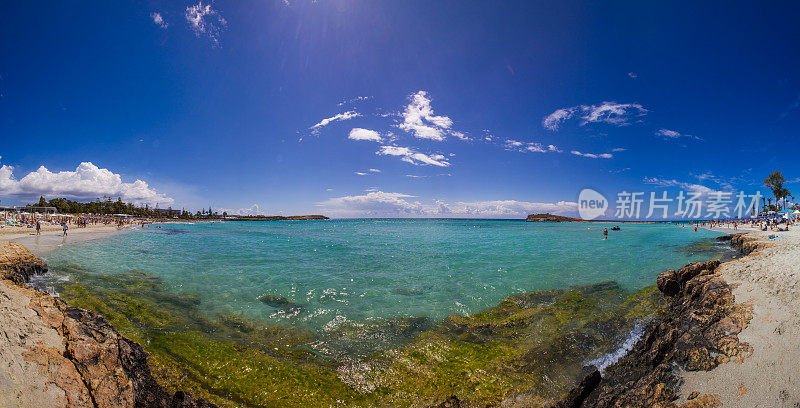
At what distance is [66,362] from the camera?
13.1 feet

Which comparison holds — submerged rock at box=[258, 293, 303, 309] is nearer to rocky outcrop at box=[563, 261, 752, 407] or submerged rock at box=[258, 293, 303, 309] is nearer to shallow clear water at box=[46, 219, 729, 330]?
shallow clear water at box=[46, 219, 729, 330]

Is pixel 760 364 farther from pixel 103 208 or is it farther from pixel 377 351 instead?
pixel 103 208

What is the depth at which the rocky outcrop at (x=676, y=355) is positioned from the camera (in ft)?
14.6

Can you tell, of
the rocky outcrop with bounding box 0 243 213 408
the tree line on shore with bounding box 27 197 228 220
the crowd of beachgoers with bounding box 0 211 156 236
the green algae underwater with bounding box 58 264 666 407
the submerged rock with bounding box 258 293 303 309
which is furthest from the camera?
the tree line on shore with bounding box 27 197 228 220

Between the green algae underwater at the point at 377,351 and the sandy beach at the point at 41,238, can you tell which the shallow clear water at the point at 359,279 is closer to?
the green algae underwater at the point at 377,351

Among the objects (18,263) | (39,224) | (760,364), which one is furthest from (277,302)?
(39,224)

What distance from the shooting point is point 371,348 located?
300 inches

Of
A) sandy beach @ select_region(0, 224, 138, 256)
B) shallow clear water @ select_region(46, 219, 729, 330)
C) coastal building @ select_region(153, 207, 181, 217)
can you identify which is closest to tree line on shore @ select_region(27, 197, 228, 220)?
coastal building @ select_region(153, 207, 181, 217)

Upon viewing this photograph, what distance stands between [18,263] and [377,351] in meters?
18.8

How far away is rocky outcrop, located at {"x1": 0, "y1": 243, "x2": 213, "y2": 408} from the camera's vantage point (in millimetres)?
3492

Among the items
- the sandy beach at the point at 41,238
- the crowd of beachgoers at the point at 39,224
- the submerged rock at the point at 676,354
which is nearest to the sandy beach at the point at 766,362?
the submerged rock at the point at 676,354

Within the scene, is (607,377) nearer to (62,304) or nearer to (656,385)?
(656,385)

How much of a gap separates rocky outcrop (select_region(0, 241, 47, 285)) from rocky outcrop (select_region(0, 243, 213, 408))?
38.2ft

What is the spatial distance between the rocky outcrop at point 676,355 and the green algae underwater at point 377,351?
1039 millimetres
